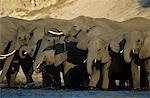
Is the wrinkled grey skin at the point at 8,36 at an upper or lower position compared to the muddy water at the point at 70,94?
upper

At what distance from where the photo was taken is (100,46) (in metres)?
24.6

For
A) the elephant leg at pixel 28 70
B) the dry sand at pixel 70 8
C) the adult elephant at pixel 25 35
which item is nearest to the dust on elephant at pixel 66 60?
the adult elephant at pixel 25 35

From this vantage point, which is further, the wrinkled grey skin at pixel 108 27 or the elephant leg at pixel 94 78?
the elephant leg at pixel 94 78

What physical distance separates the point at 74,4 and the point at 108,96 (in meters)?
35.3

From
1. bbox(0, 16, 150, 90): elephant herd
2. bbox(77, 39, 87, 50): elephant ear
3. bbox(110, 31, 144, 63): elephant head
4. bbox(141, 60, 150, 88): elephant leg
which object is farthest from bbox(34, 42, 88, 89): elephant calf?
bbox(141, 60, 150, 88): elephant leg

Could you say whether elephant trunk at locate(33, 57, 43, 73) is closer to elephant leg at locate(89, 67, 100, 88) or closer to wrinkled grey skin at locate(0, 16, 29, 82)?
wrinkled grey skin at locate(0, 16, 29, 82)

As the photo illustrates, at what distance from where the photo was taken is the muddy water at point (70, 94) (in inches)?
848

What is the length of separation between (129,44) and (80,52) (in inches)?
91.7

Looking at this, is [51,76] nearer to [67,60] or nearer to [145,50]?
[67,60]

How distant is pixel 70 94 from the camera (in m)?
22.2

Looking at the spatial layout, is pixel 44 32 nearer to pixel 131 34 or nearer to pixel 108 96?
pixel 131 34

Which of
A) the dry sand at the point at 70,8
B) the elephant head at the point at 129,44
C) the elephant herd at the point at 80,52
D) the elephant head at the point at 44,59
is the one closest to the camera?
the elephant head at the point at 129,44

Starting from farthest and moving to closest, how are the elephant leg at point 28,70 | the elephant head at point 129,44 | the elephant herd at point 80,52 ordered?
the elephant leg at point 28,70 → the elephant herd at point 80,52 → the elephant head at point 129,44

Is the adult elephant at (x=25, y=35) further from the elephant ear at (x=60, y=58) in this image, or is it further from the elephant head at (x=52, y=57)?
the elephant ear at (x=60, y=58)
